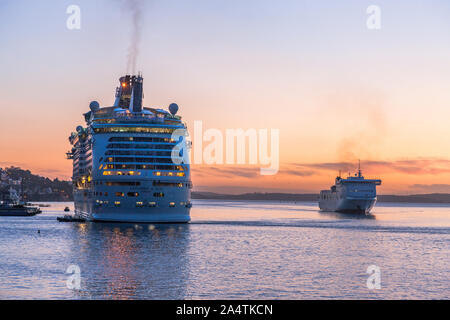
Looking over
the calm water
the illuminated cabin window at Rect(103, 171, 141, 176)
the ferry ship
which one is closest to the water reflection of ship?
the calm water

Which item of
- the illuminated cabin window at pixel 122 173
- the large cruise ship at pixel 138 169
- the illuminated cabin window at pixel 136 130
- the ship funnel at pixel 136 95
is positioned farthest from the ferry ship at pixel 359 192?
the illuminated cabin window at pixel 122 173

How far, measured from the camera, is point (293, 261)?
181 ft

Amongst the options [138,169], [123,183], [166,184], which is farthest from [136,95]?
[166,184]

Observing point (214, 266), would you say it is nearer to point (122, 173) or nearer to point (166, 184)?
point (166, 184)

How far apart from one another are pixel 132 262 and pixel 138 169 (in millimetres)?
36431

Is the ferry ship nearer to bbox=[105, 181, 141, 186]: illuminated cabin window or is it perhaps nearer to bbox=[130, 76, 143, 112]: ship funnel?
bbox=[130, 76, 143, 112]: ship funnel

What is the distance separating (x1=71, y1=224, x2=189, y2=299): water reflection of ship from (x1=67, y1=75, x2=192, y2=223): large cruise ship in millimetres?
3405

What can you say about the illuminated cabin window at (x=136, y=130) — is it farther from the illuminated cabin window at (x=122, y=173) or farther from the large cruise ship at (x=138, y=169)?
the illuminated cabin window at (x=122, y=173)

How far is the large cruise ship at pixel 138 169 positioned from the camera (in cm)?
8606

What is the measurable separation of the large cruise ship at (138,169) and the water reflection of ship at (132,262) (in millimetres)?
3405

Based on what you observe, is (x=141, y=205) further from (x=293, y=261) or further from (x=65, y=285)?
(x=65, y=285)

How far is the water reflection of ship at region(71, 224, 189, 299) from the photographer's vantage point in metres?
37.0

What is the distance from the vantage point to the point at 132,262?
171ft
